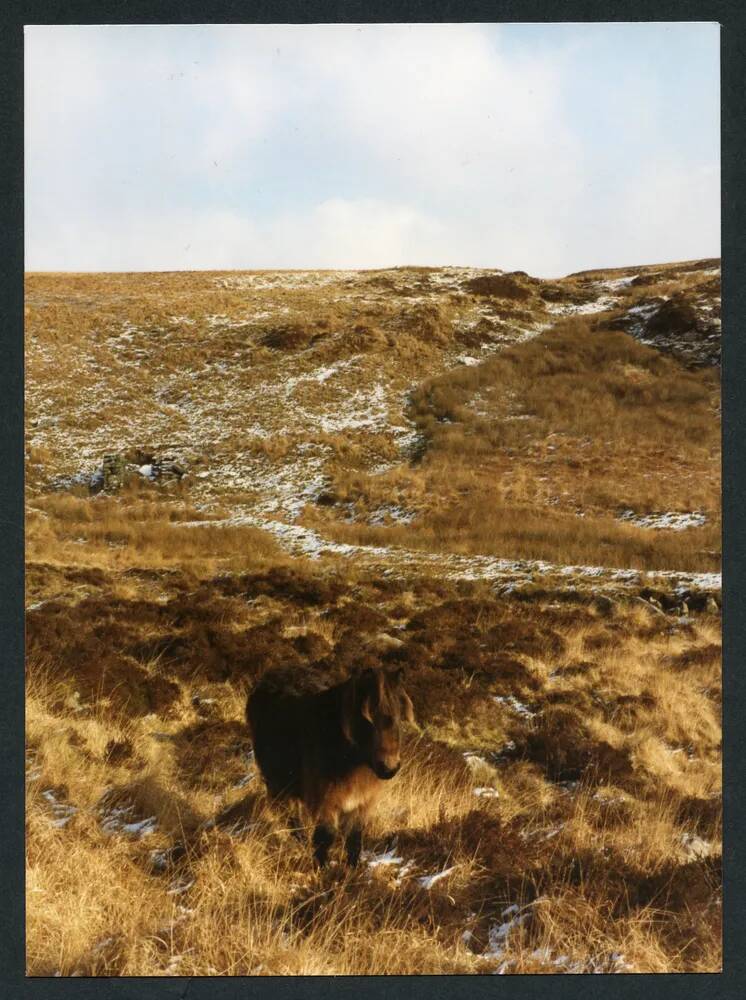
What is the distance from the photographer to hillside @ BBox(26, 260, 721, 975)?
3.53 m

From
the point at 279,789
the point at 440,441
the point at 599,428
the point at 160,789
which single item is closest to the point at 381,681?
the point at 279,789

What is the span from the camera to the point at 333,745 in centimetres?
334

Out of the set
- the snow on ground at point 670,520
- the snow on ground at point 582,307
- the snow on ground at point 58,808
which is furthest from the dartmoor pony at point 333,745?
the snow on ground at point 582,307

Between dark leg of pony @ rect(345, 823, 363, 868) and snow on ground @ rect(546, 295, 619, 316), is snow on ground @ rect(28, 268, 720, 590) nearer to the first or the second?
snow on ground @ rect(546, 295, 619, 316)

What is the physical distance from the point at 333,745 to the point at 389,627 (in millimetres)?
2646

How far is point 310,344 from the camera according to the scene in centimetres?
1409

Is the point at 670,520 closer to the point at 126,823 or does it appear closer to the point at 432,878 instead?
the point at 432,878

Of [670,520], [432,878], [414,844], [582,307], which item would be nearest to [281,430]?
[670,520]

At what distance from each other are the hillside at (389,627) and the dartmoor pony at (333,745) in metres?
0.30

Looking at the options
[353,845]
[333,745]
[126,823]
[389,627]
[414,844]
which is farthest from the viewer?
[389,627]

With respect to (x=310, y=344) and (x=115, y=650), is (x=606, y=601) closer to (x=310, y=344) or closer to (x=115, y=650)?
(x=115, y=650)

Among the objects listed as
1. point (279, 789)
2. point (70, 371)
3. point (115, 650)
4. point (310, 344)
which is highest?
point (310, 344)

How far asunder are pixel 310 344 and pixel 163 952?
12296 millimetres

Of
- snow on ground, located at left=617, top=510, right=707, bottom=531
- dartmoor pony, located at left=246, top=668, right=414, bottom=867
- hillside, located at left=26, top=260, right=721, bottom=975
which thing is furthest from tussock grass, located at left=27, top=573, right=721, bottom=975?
snow on ground, located at left=617, top=510, right=707, bottom=531
